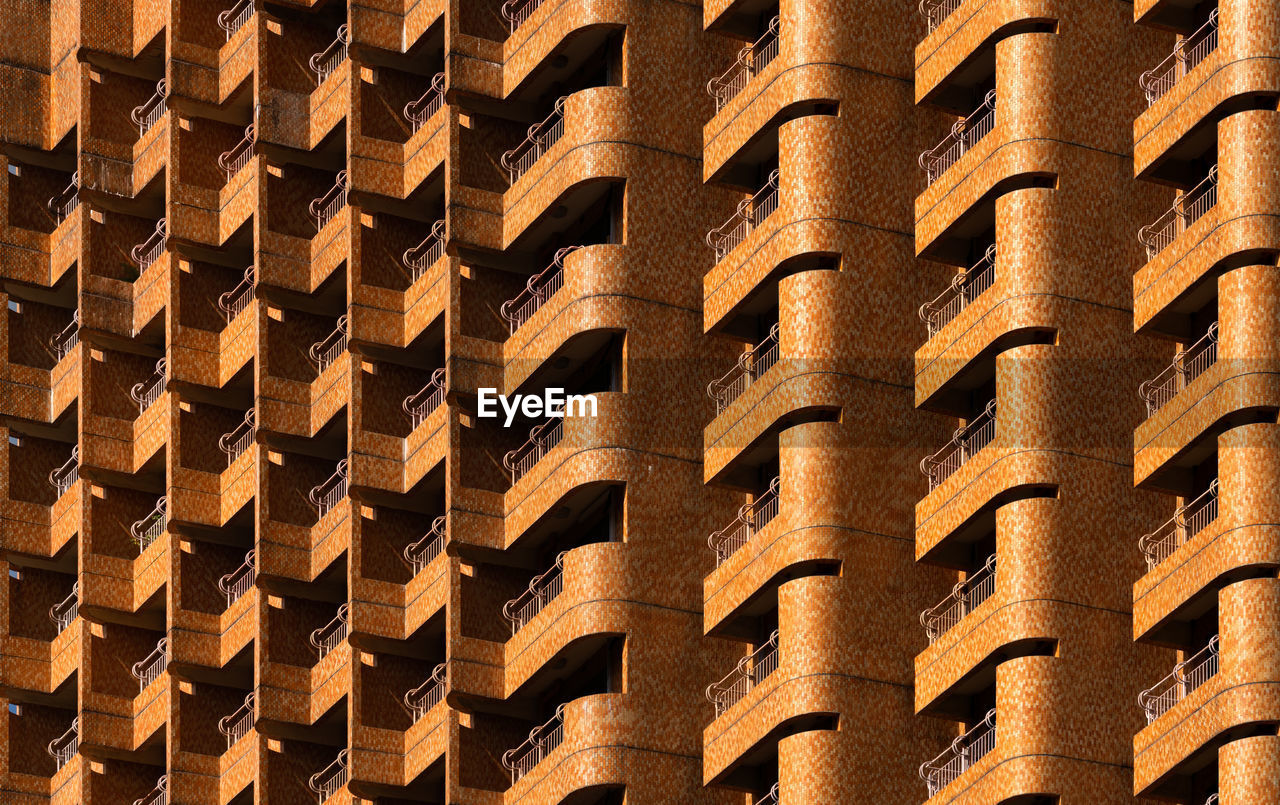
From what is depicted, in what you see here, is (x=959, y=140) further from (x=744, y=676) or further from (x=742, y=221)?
(x=744, y=676)

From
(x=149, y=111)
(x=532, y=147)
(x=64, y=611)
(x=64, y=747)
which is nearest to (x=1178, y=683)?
(x=532, y=147)

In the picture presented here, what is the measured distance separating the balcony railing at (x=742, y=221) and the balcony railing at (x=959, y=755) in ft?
46.4

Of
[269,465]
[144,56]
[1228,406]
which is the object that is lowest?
[1228,406]

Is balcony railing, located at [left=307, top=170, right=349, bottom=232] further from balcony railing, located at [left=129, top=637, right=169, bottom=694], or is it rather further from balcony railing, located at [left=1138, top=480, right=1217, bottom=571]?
balcony railing, located at [left=1138, top=480, right=1217, bottom=571]

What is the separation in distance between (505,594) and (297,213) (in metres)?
14.5

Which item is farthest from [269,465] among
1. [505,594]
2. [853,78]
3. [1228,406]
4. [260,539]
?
[1228,406]

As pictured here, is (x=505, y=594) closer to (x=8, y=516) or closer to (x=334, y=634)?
(x=334, y=634)

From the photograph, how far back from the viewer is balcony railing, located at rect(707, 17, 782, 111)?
107 meters

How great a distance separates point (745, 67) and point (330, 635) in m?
18.6

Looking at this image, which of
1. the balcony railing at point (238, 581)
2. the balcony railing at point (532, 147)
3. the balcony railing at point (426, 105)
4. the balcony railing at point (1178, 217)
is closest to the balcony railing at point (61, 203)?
the balcony railing at point (238, 581)

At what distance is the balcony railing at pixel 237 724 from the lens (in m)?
115

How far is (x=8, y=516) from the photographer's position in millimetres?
124125

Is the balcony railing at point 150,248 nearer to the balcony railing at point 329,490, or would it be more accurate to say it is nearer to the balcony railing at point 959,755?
the balcony railing at point 329,490

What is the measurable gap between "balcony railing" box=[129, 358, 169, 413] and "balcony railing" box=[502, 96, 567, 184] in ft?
51.0
